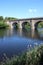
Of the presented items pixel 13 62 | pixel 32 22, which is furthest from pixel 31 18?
pixel 13 62

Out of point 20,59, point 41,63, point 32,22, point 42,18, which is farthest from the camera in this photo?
point 32,22

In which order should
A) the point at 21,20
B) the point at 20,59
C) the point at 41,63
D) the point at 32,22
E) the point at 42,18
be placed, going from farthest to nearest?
the point at 21,20 → the point at 32,22 → the point at 42,18 → the point at 20,59 → the point at 41,63

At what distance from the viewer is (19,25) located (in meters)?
100

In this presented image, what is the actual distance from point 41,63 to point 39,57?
0.53 meters

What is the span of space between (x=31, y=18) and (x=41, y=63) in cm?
8277

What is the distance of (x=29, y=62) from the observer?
989 centimetres

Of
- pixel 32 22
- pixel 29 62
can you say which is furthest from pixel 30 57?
pixel 32 22

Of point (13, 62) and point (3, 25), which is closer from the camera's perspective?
point (13, 62)

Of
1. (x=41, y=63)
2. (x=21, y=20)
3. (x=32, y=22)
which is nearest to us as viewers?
(x=41, y=63)

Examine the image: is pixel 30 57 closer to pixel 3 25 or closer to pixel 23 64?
pixel 23 64

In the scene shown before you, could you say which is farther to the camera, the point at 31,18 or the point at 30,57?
the point at 31,18

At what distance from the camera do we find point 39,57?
32.8 ft

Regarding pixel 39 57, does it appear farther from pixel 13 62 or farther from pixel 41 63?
pixel 13 62

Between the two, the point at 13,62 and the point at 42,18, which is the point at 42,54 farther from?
the point at 42,18
